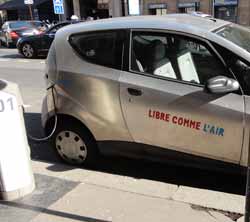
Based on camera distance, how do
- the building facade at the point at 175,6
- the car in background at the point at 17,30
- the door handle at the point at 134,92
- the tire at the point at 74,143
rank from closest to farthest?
the door handle at the point at 134,92
the tire at the point at 74,143
the car in background at the point at 17,30
the building facade at the point at 175,6

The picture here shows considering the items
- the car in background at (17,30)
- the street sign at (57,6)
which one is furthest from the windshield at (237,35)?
the street sign at (57,6)

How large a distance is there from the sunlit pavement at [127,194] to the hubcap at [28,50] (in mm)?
12203

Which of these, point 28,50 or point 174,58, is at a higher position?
point 174,58

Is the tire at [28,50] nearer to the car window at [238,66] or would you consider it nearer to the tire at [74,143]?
the tire at [74,143]

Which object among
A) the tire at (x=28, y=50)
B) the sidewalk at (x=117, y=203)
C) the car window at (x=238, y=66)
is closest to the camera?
the sidewalk at (x=117, y=203)

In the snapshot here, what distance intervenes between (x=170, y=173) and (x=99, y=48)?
152cm

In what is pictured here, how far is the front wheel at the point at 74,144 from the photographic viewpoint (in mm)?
4352

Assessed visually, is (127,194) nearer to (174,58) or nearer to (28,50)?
(174,58)

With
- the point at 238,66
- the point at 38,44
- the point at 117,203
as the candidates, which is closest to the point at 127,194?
the point at 117,203

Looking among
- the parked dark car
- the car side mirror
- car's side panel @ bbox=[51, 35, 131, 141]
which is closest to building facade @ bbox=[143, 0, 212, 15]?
the parked dark car

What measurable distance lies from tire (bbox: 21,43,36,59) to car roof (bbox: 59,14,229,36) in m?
12.4

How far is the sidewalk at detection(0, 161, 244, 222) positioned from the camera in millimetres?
3352

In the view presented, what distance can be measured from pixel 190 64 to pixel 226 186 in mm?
1260

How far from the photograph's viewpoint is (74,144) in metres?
4.43
